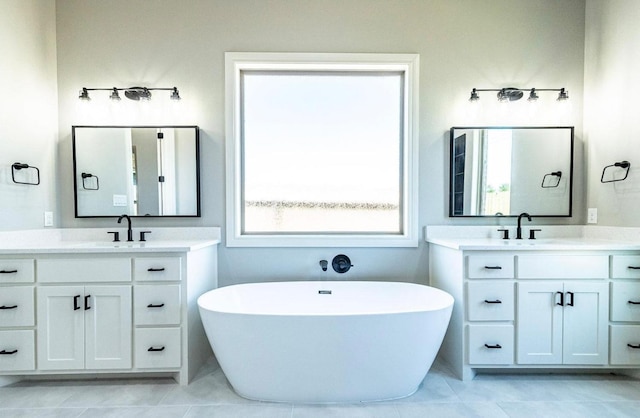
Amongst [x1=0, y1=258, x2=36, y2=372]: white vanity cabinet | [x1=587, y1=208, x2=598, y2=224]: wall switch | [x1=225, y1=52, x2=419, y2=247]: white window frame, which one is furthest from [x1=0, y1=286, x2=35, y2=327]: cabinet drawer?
[x1=587, y1=208, x2=598, y2=224]: wall switch

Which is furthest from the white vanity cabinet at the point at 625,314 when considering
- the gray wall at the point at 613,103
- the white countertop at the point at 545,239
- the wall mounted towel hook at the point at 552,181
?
the wall mounted towel hook at the point at 552,181

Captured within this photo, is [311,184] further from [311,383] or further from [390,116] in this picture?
[311,383]

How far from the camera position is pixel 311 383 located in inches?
69.7

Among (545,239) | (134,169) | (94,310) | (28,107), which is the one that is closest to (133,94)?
(134,169)

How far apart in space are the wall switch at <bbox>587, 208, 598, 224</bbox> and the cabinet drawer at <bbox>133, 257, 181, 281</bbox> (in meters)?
3.06

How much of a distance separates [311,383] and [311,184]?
1.55 metres

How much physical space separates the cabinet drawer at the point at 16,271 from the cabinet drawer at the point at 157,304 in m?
0.63

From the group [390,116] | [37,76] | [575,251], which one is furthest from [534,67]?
[37,76]

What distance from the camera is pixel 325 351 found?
171 cm

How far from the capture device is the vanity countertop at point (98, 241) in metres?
1.98

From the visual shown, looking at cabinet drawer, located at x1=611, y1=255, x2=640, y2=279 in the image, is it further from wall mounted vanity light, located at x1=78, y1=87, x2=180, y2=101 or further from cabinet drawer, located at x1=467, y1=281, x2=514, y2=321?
wall mounted vanity light, located at x1=78, y1=87, x2=180, y2=101

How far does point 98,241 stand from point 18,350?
82 cm

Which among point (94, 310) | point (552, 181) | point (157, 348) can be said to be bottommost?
point (157, 348)

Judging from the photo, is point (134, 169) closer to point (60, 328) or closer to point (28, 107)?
point (28, 107)
